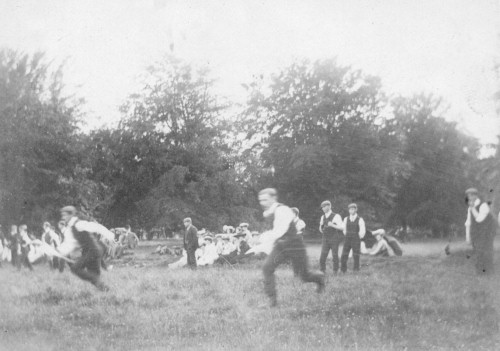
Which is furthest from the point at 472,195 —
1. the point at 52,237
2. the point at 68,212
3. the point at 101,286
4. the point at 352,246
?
the point at 52,237

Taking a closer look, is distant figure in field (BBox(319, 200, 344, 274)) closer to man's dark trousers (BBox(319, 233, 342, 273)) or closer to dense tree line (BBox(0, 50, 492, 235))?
man's dark trousers (BBox(319, 233, 342, 273))

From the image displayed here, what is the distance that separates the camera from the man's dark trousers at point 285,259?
6.61 m

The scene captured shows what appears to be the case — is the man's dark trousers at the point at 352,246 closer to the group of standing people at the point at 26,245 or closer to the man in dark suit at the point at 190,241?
the man in dark suit at the point at 190,241

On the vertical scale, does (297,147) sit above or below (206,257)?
above

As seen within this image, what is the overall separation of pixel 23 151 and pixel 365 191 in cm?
662

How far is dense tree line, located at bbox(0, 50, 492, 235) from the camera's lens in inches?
312

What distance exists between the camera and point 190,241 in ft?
34.8

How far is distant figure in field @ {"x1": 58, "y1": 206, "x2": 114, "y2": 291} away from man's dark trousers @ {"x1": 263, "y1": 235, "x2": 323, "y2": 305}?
8.73ft

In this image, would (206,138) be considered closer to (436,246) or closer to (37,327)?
(37,327)

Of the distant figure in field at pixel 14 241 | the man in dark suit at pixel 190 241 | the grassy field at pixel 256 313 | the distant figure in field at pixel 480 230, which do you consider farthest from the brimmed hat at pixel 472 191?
the distant figure in field at pixel 14 241

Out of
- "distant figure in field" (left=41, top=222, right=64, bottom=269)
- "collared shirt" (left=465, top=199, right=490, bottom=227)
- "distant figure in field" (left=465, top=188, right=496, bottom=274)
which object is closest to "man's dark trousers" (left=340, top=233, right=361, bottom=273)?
"distant figure in field" (left=465, top=188, right=496, bottom=274)

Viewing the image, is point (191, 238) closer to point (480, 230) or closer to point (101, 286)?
point (101, 286)

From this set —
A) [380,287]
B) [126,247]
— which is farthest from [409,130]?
[126,247]

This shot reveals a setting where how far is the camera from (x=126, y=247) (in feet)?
43.2
